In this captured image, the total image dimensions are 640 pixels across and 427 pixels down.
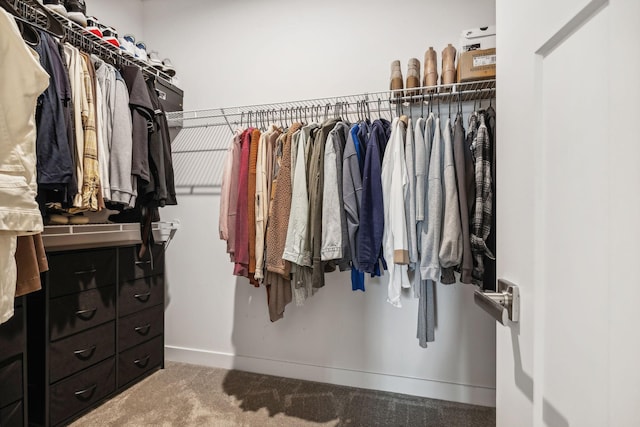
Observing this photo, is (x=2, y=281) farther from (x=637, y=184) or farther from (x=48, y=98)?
(x=637, y=184)

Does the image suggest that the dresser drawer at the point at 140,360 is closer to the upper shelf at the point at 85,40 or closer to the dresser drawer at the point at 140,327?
the dresser drawer at the point at 140,327

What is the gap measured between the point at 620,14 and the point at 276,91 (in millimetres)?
2072

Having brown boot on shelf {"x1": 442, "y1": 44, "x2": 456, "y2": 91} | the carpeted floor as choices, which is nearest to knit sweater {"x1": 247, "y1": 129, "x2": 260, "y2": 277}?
the carpeted floor

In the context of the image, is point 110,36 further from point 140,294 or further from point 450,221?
point 450,221

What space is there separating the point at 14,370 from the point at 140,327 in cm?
76

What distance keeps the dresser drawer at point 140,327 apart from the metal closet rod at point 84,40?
1.56 metres

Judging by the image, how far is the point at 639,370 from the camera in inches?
13.0

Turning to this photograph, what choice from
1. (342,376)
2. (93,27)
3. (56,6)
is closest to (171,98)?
(93,27)

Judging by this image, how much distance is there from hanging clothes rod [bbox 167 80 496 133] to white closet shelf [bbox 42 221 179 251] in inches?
33.2

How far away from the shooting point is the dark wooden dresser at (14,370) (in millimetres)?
1292

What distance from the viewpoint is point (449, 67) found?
1702 mm

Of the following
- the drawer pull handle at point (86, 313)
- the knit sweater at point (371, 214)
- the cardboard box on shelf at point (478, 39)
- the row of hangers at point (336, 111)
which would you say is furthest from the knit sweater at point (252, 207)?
the cardboard box on shelf at point (478, 39)

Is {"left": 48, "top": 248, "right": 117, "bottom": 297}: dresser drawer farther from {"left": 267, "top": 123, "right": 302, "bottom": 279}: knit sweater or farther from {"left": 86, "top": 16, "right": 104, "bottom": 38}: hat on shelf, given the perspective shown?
{"left": 86, "top": 16, "right": 104, "bottom": 38}: hat on shelf

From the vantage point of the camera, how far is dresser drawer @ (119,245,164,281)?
195cm
